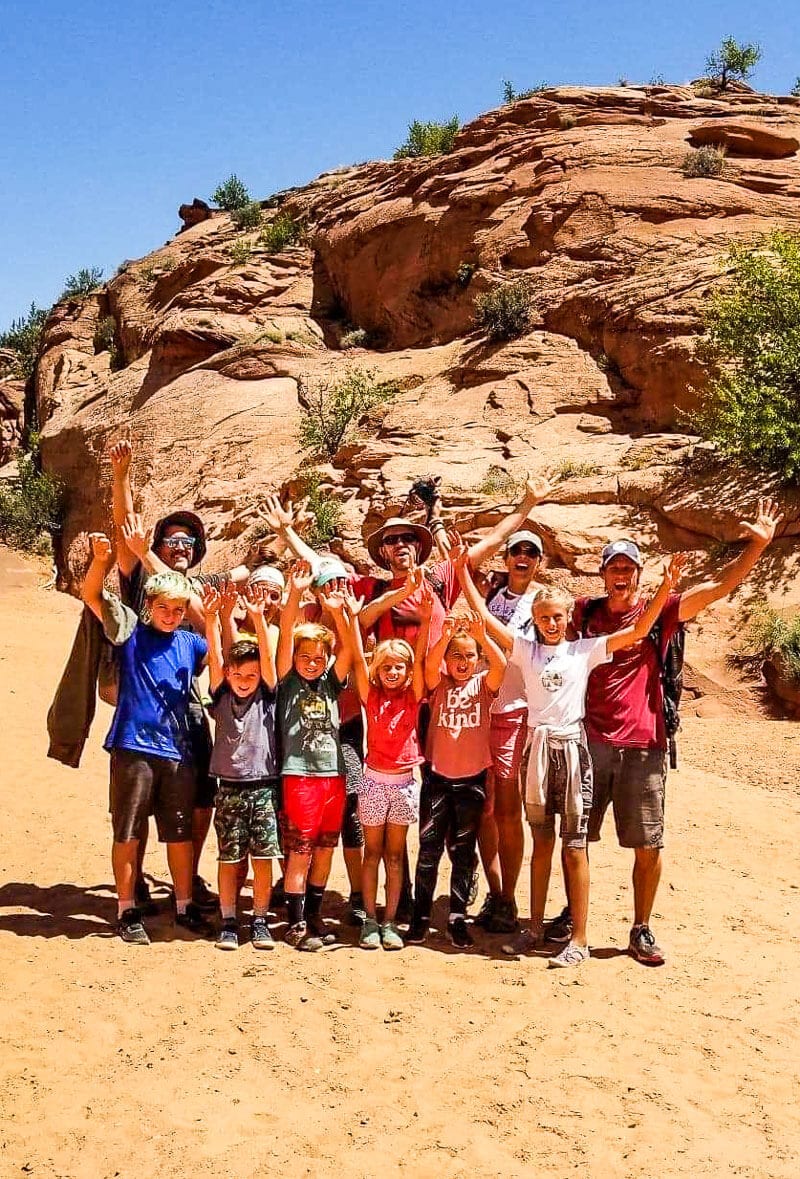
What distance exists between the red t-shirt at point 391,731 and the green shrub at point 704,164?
57.0ft

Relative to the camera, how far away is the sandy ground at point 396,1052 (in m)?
3.50

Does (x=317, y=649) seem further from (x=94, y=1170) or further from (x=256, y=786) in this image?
(x=94, y=1170)

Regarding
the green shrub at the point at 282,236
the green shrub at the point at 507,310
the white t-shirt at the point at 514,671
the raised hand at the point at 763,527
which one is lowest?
the white t-shirt at the point at 514,671

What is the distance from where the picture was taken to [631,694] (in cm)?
502

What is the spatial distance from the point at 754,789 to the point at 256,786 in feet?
18.2

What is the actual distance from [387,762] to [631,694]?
1.32 meters

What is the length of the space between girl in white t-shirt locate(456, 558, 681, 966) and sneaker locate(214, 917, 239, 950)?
4.70ft

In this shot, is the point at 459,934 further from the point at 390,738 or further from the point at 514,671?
the point at 514,671

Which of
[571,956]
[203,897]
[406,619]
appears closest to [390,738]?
[406,619]

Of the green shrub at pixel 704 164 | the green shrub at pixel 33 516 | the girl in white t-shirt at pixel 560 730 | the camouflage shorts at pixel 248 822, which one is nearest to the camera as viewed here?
the girl in white t-shirt at pixel 560 730

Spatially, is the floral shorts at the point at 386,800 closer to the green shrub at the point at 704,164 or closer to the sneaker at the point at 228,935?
the sneaker at the point at 228,935

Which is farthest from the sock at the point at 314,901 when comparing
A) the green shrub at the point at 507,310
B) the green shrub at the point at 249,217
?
the green shrub at the point at 249,217

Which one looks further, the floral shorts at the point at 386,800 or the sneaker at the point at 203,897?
the sneaker at the point at 203,897

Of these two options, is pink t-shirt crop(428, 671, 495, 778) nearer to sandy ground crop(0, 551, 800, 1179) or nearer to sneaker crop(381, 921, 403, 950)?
sneaker crop(381, 921, 403, 950)
